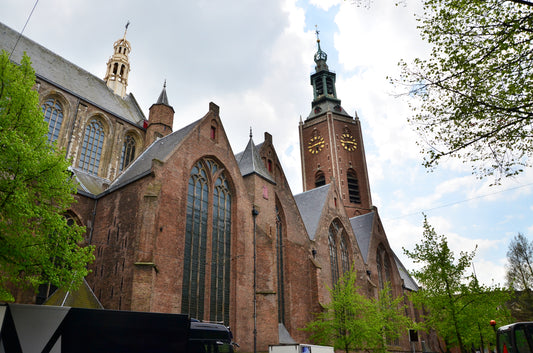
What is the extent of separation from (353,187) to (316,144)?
962cm

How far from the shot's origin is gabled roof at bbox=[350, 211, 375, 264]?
40.1 metres

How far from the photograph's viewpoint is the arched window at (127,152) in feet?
105

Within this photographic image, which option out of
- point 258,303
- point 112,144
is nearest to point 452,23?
point 258,303

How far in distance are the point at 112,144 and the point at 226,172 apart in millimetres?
13284

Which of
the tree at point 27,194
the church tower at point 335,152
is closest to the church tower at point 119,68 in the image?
the tree at point 27,194

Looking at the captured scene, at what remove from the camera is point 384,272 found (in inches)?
1623

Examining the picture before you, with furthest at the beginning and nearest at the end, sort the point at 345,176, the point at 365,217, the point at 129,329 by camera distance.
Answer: the point at 345,176
the point at 365,217
the point at 129,329

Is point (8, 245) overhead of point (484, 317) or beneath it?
overhead

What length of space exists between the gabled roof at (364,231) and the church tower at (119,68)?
30.8 meters

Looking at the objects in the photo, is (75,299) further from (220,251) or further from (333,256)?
(333,256)

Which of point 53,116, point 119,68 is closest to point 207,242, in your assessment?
point 53,116

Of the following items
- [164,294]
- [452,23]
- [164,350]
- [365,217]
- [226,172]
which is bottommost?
[164,350]

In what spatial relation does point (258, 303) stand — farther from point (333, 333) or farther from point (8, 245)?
point (8, 245)

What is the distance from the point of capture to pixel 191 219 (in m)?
20.1
